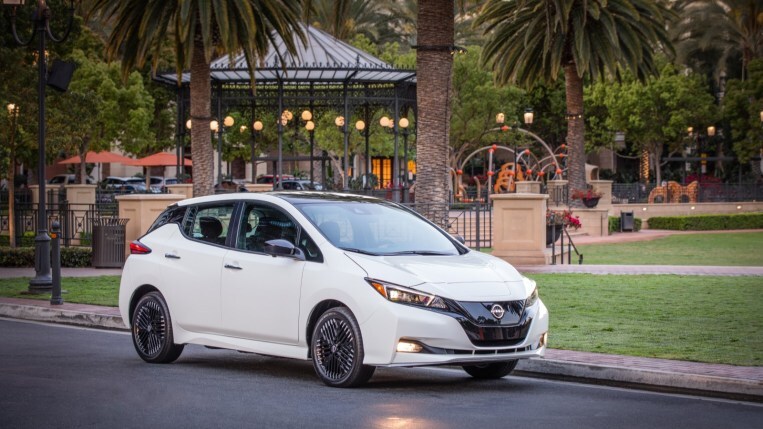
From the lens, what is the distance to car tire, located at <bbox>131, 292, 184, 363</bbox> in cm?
1165

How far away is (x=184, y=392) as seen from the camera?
388 inches

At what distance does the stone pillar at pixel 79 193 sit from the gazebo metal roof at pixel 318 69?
4.14 m

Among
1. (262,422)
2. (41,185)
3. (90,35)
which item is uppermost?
(90,35)

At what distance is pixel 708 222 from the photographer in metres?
47.4

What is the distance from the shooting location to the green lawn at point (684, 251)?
94.3 feet

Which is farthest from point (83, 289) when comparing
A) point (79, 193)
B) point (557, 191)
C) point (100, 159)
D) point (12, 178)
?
point (100, 159)

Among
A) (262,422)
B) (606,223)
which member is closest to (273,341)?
(262,422)

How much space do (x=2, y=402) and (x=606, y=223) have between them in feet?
114

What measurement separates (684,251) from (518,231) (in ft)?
34.1

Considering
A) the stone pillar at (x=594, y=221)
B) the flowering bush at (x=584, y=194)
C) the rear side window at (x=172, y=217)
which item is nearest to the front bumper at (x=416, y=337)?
the rear side window at (x=172, y=217)

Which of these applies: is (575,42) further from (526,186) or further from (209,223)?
(209,223)

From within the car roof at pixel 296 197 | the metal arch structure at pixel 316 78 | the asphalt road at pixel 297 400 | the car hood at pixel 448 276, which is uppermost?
the metal arch structure at pixel 316 78

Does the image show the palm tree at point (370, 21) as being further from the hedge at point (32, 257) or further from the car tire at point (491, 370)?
the car tire at point (491, 370)

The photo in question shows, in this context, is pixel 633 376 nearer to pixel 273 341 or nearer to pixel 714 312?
pixel 273 341
